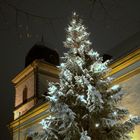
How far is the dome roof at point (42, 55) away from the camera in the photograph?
34656 millimetres

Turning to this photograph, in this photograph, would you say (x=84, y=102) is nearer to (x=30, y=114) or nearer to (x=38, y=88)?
(x=30, y=114)

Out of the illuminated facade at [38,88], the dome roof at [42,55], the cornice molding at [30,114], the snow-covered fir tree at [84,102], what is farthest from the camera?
the dome roof at [42,55]

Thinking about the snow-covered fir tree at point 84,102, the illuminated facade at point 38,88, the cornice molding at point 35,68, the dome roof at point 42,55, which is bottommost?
the snow-covered fir tree at point 84,102

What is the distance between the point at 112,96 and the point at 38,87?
18765mm

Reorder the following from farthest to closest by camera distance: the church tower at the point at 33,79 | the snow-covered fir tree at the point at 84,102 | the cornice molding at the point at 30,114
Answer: the church tower at the point at 33,79
the cornice molding at the point at 30,114
the snow-covered fir tree at the point at 84,102

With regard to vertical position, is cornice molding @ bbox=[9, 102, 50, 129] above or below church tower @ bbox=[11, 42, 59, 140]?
below

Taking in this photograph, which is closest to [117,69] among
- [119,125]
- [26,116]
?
[119,125]

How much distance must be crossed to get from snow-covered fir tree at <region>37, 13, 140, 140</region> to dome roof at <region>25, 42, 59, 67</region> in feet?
65.7

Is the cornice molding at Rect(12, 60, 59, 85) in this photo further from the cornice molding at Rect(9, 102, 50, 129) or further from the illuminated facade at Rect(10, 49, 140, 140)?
the cornice molding at Rect(9, 102, 50, 129)

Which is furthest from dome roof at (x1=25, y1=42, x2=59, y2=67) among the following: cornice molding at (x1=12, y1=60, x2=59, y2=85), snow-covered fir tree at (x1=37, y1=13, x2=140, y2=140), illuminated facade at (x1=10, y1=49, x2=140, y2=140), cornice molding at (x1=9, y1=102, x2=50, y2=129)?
snow-covered fir tree at (x1=37, y1=13, x2=140, y2=140)

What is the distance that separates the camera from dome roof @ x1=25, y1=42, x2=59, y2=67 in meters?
34.7

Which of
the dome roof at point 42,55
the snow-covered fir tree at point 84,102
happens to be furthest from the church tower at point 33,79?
the snow-covered fir tree at point 84,102

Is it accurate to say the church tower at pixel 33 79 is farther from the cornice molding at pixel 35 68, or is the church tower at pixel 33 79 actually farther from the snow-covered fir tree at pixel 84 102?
the snow-covered fir tree at pixel 84 102

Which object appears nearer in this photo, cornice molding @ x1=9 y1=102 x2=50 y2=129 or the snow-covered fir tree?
the snow-covered fir tree
